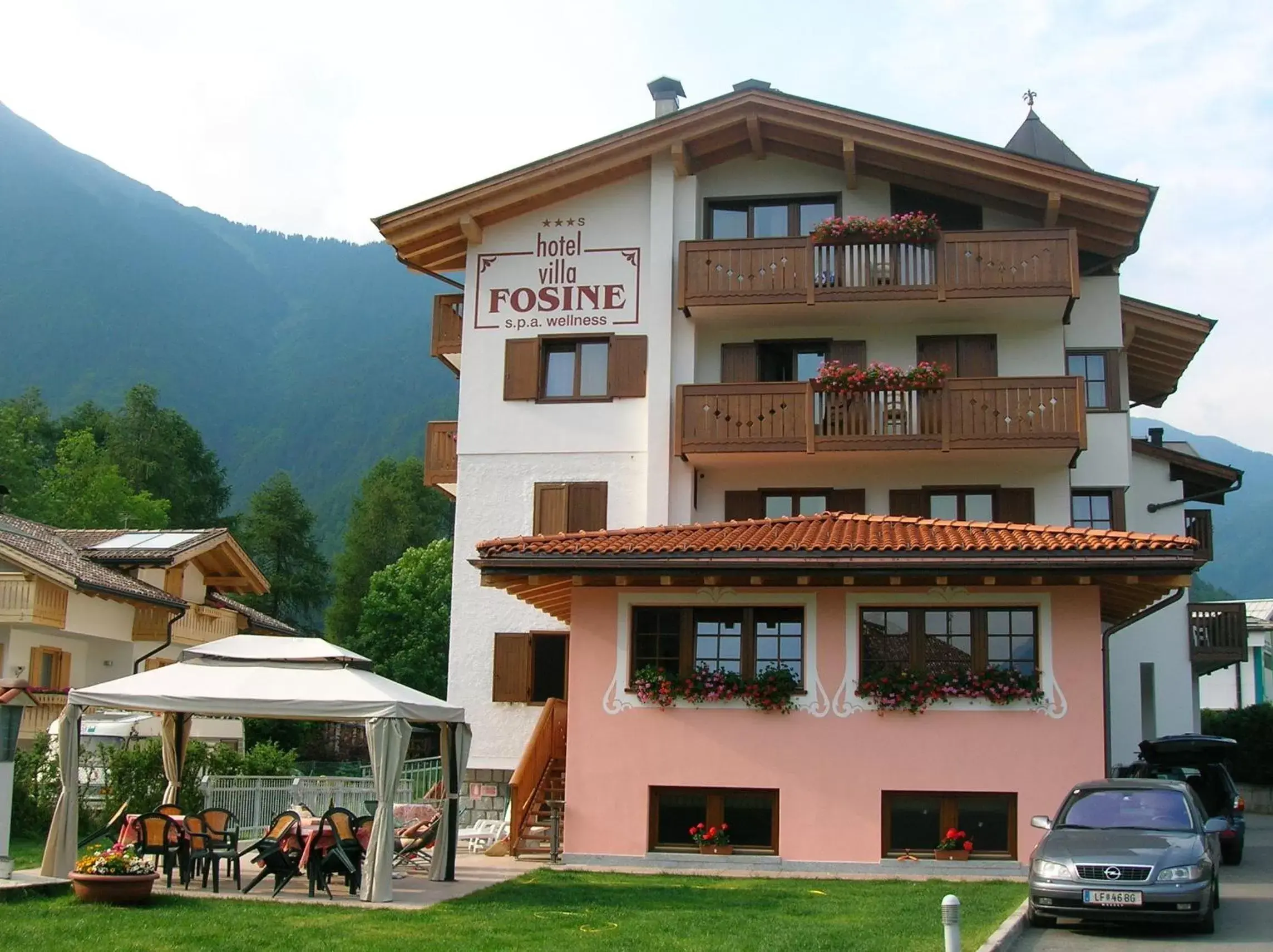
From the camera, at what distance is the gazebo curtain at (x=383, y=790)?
48.9ft

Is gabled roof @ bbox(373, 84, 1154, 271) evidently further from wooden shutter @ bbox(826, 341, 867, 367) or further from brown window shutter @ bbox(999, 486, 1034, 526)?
brown window shutter @ bbox(999, 486, 1034, 526)

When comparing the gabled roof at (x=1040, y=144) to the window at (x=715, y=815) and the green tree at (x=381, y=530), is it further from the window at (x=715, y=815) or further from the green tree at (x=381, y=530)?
the green tree at (x=381, y=530)

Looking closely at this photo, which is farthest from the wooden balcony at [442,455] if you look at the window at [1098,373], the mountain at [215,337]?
the mountain at [215,337]

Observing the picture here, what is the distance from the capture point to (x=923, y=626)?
18578mm

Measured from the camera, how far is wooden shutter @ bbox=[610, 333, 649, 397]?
26.3m

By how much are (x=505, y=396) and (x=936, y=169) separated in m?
9.20

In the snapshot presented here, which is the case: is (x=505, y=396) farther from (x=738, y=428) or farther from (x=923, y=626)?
(x=923, y=626)

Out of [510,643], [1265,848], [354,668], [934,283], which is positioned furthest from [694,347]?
[1265,848]

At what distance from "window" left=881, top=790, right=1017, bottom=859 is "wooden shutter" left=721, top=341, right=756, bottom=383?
34.6 feet

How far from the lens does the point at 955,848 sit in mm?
17922

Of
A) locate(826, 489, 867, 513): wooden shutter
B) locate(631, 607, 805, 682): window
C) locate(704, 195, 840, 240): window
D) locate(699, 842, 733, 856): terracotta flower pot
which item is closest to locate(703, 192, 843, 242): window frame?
locate(704, 195, 840, 240): window

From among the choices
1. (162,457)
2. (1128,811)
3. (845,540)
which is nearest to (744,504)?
(845,540)

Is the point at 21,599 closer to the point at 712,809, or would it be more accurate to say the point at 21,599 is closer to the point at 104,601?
the point at 104,601

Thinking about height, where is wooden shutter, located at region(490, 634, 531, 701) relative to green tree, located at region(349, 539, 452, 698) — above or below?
below
